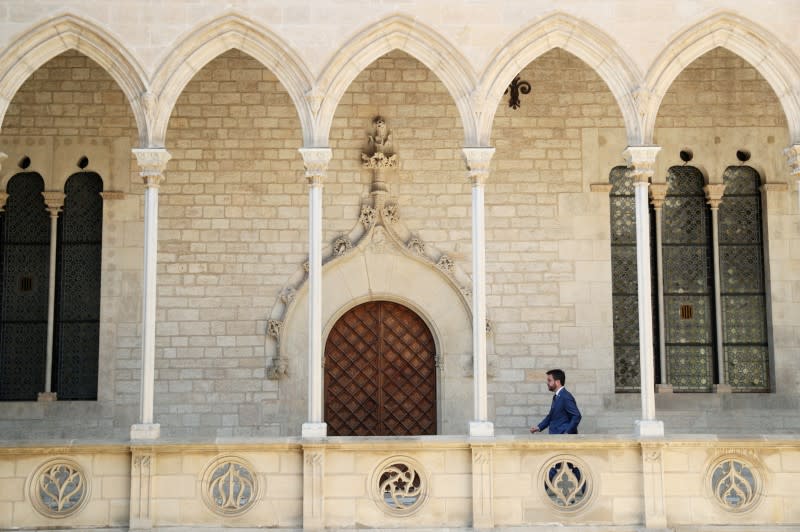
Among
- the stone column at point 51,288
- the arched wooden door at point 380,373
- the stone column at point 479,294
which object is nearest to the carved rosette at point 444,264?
the arched wooden door at point 380,373

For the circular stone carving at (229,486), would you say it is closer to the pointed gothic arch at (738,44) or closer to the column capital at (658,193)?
the pointed gothic arch at (738,44)

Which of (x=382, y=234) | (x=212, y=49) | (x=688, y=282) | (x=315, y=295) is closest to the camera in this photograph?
(x=315, y=295)

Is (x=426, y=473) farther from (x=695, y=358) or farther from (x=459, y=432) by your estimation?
(x=695, y=358)

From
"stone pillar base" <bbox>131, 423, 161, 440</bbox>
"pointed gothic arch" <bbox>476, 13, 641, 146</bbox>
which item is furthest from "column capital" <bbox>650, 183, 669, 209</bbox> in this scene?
"stone pillar base" <bbox>131, 423, 161, 440</bbox>

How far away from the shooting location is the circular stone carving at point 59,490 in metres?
9.91

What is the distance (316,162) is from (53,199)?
12.2ft

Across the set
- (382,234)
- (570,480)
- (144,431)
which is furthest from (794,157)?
(144,431)

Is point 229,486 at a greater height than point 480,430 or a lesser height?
lesser

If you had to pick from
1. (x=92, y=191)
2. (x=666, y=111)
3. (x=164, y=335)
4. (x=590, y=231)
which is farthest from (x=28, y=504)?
A: (x=666, y=111)

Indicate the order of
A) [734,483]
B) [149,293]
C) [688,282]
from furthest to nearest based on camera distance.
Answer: [688,282], [149,293], [734,483]

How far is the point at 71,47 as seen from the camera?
10617 mm

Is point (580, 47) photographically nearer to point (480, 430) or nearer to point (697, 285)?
point (697, 285)

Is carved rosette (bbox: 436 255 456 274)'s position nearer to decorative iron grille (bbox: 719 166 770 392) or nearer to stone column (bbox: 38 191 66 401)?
decorative iron grille (bbox: 719 166 770 392)

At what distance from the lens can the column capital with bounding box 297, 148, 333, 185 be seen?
10.5 metres
